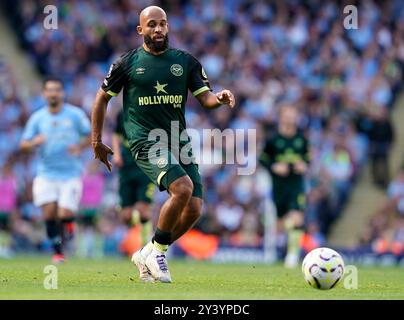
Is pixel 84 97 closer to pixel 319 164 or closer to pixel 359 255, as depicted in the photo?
pixel 319 164

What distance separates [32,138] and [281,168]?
4.18 m

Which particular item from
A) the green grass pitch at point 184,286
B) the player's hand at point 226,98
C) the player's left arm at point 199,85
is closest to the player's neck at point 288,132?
the green grass pitch at point 184,286

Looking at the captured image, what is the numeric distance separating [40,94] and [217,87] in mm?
4046

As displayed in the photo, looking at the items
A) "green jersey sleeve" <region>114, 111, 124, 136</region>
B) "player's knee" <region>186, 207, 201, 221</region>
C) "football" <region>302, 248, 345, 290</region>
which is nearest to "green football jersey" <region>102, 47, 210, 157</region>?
"player's knee" <region>186, 207, 201, 221</region>

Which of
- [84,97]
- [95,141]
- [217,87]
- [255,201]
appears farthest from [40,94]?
[95,141]

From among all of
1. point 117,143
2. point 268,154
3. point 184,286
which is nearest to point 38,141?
point 117,143

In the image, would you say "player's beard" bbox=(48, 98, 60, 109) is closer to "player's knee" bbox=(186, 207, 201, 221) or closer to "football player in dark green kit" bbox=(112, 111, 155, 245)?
"football player in dark green kit" bbox=(112, 111, 155, 245)

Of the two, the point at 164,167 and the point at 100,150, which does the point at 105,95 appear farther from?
the point at 164,167

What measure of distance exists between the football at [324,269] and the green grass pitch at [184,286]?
4.3 inches

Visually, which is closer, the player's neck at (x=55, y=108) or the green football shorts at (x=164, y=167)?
the green football shorts at (x=164, y=167)

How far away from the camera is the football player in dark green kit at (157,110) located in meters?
11.5

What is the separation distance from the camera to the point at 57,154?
656 inches

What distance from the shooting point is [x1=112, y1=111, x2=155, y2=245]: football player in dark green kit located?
56.0 feet

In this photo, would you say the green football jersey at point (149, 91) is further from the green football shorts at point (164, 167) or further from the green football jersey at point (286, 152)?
the green football jersey at point (286, 152)
